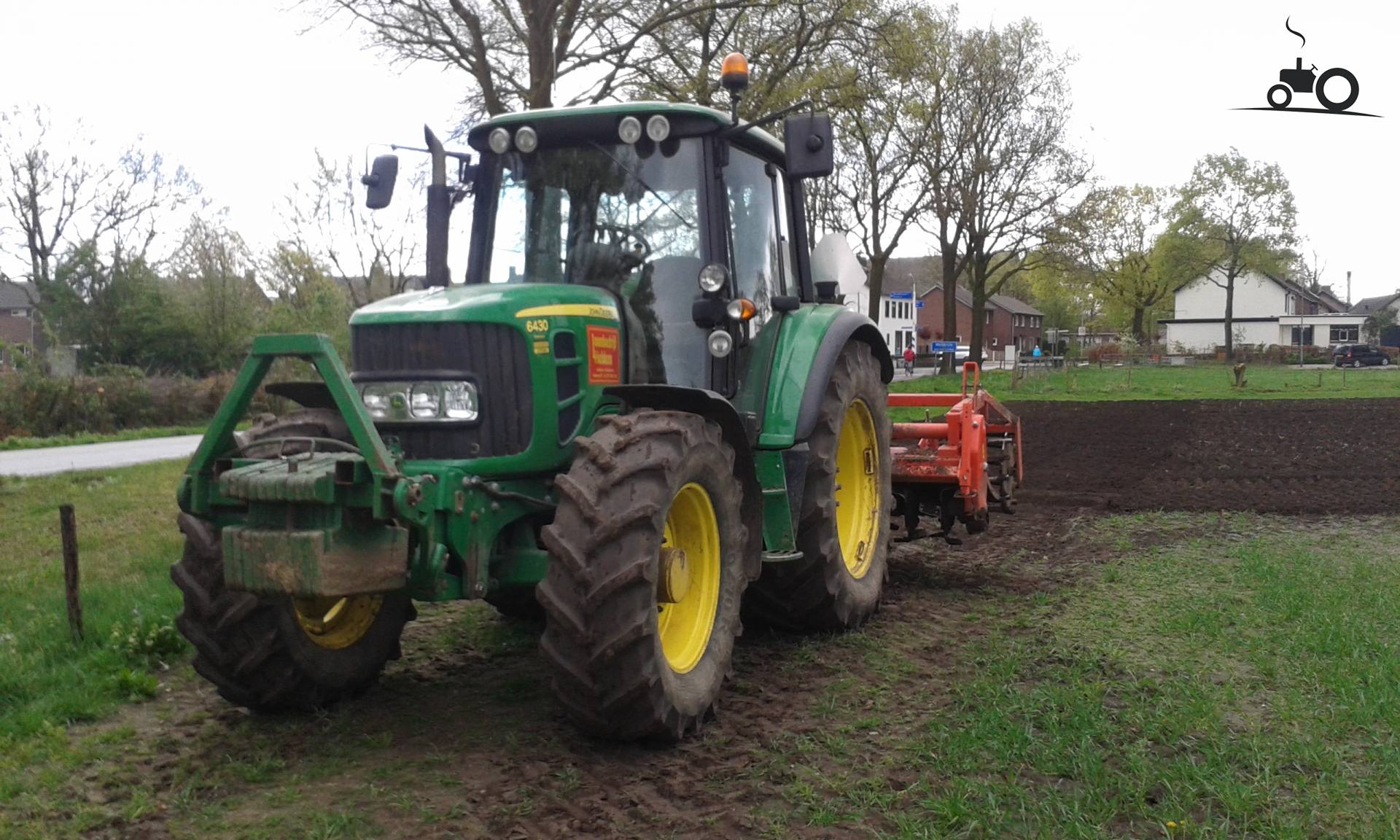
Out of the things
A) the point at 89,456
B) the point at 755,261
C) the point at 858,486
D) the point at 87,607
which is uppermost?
the point at 755,261

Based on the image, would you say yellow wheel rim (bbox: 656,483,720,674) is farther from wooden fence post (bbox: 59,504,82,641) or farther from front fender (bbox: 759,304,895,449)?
wooden fence post (bbox: 59,504,82,641)

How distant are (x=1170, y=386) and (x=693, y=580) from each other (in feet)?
96.2

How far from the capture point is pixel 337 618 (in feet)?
16.3

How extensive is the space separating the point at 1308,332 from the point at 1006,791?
81.4 metres

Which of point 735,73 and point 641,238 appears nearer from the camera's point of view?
point 735,73

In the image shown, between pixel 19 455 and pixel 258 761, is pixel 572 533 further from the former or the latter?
pixel 19 455

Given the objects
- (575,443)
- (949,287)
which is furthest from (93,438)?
(949,287)

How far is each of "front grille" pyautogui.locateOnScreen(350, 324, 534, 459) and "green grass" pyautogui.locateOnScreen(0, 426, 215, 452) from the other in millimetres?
14912

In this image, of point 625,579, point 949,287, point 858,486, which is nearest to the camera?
point 625,579

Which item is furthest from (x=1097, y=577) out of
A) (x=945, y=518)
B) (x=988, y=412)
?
(x=988, y=412)

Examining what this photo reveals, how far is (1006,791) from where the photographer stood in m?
3.85

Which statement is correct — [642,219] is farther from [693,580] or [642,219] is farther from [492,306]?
[693,580]

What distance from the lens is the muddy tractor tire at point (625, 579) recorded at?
4.02 meters

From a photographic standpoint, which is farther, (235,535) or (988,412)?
(988,412)
